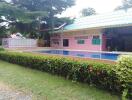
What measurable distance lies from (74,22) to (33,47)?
5.98 meters

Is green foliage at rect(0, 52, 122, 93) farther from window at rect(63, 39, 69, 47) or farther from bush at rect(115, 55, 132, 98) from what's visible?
window at rect(63, 39, 69, 47)

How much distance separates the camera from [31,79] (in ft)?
29.4

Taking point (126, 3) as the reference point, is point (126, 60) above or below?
below

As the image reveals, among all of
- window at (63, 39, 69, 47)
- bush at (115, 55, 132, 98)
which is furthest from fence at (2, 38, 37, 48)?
bush at (115, 55, 132, 98)

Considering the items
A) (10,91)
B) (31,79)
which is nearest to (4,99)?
(10,91)

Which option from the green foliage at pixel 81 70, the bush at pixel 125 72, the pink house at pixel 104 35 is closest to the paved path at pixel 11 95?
the green foliage at pixel 81 70

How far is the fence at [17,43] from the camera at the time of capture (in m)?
22.9

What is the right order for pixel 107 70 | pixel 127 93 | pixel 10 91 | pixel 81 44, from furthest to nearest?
pixel 81 44 < pixel 10 91 < pixel 107 70 < pixel 127 93

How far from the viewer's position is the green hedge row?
6559 mm

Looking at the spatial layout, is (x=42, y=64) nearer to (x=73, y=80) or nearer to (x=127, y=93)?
(x=73, y=80)

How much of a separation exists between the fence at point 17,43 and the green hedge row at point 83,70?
38.3 ft

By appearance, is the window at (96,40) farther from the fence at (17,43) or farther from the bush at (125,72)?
the bush at (125,72)

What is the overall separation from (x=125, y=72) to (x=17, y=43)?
63.1 feet

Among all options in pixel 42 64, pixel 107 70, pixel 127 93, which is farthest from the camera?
pixel 42 64
